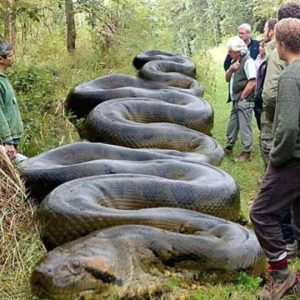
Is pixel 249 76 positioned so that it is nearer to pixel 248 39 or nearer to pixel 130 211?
pixel 248 39

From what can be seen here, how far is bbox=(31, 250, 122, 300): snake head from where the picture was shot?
12.4ft

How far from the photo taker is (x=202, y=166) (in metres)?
5.93

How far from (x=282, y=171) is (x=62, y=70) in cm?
843

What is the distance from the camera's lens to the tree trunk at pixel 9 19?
9.67 meters

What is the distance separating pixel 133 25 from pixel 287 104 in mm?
11976

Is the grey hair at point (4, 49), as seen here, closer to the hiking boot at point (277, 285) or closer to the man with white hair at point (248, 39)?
the hiking boot at point (277, 285)

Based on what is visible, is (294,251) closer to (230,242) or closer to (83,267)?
(230,242)

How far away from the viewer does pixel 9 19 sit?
1005 cm

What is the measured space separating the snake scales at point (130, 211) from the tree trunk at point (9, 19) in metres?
2.82

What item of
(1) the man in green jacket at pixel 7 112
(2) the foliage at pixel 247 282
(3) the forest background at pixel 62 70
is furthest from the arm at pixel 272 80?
(1) the man in green jacket at pixel 7 112

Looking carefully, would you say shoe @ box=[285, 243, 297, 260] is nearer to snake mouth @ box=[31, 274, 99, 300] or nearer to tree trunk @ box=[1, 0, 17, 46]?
snake mouth @ box=[31, 274, 99, 300]

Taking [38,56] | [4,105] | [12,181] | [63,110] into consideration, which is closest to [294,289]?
[12,181]

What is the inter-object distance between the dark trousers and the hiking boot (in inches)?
5.1

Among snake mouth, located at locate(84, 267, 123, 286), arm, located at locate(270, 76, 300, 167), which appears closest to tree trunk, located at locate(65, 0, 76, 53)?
arm, located at locate(270, 76, 300, 167)
